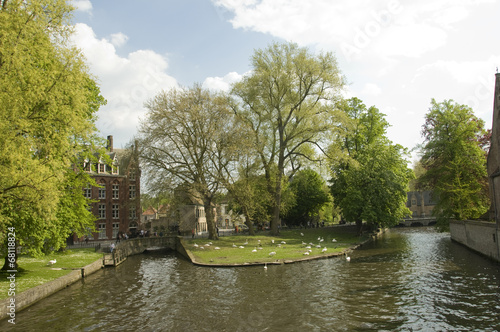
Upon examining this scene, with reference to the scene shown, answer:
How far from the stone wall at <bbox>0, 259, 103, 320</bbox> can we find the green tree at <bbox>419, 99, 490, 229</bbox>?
3727cm

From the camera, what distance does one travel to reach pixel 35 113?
66.2ft

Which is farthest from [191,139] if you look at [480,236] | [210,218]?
[480,236]

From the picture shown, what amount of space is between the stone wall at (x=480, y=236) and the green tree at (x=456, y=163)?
267 centimetres

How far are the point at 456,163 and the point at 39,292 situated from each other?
1651 inches

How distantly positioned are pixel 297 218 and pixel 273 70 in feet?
115

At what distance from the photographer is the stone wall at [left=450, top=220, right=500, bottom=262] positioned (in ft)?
89.0

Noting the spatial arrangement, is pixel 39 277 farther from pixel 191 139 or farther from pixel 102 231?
pixel 102 231

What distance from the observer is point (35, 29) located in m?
19.0

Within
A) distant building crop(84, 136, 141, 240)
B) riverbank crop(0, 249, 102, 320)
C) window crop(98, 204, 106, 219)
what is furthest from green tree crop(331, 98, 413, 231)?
window crop(98, 204, 106, 219)

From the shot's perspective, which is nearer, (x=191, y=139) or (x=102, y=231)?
(x=191, y=139)

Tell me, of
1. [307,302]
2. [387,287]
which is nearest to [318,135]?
[387,287]

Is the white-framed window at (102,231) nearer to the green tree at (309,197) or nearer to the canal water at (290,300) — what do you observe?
the green tree at (309,197)

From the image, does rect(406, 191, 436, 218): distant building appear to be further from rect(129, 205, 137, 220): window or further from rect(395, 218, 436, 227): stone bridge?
rect(129, 205, 137, 220): window

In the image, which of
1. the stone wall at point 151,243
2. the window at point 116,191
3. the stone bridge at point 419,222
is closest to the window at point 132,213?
the window at point 116,191
